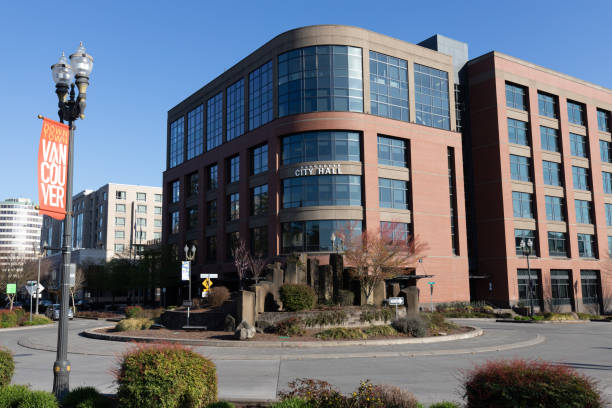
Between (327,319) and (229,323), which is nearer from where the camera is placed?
(327,319)

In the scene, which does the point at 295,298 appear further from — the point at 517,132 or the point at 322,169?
the point at 517,132

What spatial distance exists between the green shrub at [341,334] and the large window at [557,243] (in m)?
44.1

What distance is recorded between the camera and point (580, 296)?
202ft

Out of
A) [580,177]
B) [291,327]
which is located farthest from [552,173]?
[291,327]

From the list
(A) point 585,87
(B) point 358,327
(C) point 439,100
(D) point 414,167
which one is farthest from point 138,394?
(A) point 585,87

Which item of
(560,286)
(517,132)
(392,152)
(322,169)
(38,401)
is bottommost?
(38,401)

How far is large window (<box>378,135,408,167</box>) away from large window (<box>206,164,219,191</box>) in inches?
884

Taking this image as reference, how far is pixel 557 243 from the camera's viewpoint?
201ft

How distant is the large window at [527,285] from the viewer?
56938 millimetres

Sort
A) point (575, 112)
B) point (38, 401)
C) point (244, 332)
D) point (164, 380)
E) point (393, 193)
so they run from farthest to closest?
point (575, 112)
point (393, 193)
point (244, 332)
point (38, 401)
point (164, 380)

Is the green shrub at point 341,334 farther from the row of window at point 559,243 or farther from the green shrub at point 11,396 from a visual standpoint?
the row of window at point 559,243

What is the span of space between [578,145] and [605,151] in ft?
19.3

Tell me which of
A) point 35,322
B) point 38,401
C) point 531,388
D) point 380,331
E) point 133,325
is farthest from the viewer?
point 35,322

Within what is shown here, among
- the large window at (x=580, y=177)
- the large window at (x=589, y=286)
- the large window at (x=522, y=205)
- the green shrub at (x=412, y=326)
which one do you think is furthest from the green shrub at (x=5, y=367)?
the large window at (x=580, y=177)
